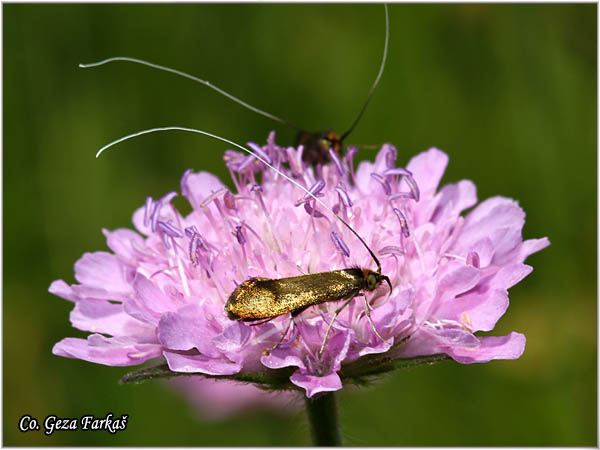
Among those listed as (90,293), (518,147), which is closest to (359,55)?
(518,147)

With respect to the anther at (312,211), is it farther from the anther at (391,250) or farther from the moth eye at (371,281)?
the moth eye at (371,281)

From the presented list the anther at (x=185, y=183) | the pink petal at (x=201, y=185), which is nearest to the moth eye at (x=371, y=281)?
the anther at (x=185, y=183)

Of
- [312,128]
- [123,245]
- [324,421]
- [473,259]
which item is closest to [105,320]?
[123,245]

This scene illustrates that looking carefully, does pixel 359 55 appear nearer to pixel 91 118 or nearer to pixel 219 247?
pixel 91 118

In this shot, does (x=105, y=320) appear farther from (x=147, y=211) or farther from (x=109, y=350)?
(x=147, y=211)

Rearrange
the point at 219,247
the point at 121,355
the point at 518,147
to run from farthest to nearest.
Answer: the point at 518,147 < the point at 219,247 < the point at 121,355

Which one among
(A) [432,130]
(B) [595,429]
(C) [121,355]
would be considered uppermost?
(A) [432,130]
